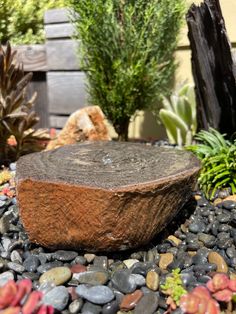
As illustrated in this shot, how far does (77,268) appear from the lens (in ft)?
7.95

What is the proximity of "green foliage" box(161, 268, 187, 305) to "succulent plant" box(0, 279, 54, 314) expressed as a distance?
649 mm

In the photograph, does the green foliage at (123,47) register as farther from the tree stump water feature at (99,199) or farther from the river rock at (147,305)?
the river rock at (147,305)

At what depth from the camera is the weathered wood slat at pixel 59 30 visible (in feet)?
16.7

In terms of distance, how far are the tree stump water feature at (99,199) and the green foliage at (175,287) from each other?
34 cm

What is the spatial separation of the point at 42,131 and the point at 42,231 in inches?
80.5

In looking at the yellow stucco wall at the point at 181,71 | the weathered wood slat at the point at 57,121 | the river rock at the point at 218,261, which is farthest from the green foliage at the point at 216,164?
the weathered wood slat at the point at 57,121

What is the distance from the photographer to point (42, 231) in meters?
2.47

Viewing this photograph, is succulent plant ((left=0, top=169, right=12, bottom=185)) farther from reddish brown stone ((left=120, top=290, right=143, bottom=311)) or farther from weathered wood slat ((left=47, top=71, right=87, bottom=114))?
weathered wood slat ((left=47, top=71, right=87, bottom=114))

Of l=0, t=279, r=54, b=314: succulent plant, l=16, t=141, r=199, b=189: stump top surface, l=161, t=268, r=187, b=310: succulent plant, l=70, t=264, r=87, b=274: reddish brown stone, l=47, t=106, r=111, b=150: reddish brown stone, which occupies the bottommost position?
l=70, t=264, r=87, b=274: reddish brown stone

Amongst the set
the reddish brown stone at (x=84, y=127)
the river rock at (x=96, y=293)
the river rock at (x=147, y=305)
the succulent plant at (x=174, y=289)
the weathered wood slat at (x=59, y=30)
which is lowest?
the river rock at (x=147, y=305)

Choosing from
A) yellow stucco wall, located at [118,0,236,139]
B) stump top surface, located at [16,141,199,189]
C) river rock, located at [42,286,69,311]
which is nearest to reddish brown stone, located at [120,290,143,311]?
river rock, located at [42,286,69,311]

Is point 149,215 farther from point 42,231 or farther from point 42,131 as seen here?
point 42,131

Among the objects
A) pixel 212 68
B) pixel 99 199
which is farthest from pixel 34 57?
pixel 99 199

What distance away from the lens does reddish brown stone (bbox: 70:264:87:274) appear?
241cm
